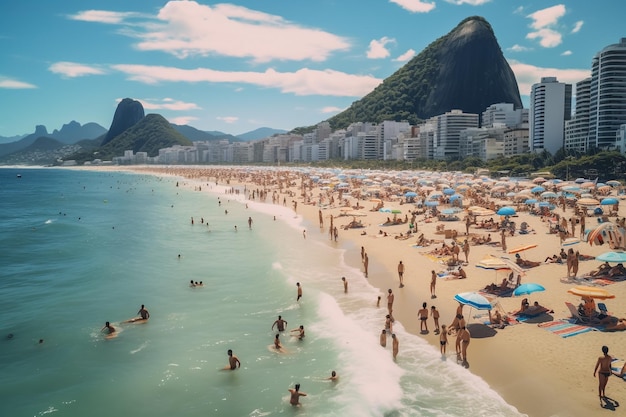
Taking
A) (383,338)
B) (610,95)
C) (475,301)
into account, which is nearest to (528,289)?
(475,301)

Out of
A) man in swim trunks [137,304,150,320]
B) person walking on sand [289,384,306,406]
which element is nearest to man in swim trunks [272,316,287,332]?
person walking on sand [289,384,306,406]

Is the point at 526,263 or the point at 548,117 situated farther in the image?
the point at 548,117

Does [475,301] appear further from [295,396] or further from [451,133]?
[451,133]

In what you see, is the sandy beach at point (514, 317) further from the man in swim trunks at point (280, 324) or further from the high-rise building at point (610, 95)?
the high-rise building at point (610, 95)

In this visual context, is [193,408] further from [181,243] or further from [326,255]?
[181,243]

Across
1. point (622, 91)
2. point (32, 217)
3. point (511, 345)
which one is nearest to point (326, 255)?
point (511, 345)

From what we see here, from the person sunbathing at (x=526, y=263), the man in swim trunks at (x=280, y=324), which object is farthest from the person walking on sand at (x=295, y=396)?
the person sunbathing at (x=526, y=263)
